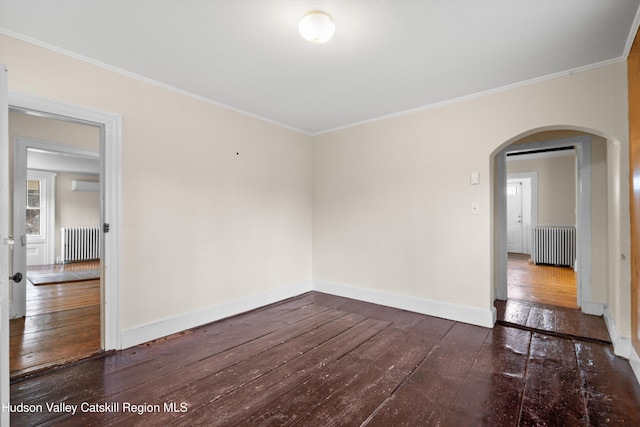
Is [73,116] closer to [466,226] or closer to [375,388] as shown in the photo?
[375,388]

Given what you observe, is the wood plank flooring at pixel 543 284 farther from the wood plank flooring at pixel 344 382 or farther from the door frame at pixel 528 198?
the wood plank flooring at pixel 344 382

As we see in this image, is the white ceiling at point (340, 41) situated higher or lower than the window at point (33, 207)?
higher

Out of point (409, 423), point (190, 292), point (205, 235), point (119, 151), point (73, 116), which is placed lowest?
point (409, 423)

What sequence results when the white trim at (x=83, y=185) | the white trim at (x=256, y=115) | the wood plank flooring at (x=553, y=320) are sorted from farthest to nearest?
the white trim at (x=83, y=185), the wood plank flooring at (x=553, y=320), the white trim at (x=256, y=115)

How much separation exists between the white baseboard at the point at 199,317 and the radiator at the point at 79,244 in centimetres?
589

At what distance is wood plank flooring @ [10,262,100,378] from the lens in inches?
94.3

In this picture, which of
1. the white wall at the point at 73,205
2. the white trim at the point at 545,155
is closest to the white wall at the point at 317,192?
the white trim at the point at 545,155

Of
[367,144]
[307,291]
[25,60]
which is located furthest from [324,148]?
[25,60]

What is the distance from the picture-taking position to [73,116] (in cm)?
236

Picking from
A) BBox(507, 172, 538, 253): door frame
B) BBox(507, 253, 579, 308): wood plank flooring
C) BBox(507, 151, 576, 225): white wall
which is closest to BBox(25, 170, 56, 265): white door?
BBox(507, 253, 579, 308): wood plank flooring

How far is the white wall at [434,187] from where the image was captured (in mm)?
2588

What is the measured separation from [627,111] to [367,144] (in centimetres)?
240

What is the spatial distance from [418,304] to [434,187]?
1.37 metres

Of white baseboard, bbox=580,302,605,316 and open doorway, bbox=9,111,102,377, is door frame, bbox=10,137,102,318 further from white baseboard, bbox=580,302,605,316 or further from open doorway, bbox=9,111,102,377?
white baseboard, bbox=580,302,605,316
